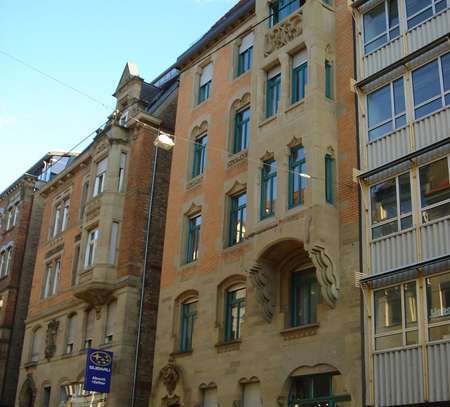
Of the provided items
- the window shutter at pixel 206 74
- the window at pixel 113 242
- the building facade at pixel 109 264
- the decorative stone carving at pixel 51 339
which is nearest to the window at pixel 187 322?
the building facade at pixel 109 264

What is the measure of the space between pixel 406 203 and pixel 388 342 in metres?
3.80

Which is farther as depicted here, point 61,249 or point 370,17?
point 61,249

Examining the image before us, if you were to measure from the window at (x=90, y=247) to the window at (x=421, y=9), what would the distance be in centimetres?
1857

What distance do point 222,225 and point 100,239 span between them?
8294 millimetres

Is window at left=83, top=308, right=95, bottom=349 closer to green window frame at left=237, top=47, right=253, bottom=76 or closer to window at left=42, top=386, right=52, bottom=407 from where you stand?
window at left=42, top=386, right=52, bottom=407

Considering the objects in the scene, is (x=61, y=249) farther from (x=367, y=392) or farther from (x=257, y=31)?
(x=367, y=392)

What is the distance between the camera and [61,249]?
38.2m

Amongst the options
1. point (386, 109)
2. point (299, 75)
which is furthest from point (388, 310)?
point (299, 75)

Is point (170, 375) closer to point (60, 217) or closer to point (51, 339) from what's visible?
point (51, 339)

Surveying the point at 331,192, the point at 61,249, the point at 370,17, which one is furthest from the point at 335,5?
the point at 61,249

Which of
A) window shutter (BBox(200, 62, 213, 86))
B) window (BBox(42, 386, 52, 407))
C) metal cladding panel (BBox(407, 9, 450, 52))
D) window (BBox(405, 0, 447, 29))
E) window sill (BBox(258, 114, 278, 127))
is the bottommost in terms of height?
window (BBox(42, 386, 52, 407))

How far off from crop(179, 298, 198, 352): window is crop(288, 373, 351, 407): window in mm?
6175

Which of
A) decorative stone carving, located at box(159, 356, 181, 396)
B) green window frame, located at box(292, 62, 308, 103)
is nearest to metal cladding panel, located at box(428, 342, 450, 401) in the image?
green window frame, located at box(292, 62, 308, 103)

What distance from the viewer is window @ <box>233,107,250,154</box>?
26.8 meters
